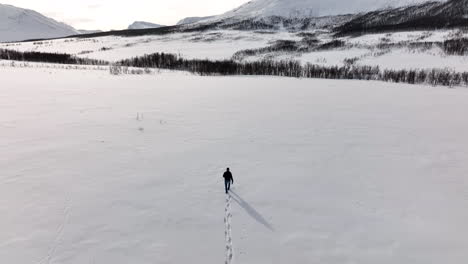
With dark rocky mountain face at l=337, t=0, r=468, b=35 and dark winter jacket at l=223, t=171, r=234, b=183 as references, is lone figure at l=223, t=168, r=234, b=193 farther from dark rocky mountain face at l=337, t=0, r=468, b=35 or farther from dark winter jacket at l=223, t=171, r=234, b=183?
dark rocky mountain face at l=337, t=0, r=468, b=35

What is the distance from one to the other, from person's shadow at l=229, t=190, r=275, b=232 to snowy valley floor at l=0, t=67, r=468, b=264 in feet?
0.25

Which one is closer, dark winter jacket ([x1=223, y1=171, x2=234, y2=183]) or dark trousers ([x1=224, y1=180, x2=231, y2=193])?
dark winter jacket ([x1=223, y1=171, x2=234, y2=183])

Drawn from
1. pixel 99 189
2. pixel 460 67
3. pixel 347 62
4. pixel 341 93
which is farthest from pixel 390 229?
pixel 347 62

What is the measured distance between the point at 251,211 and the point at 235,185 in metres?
1.61

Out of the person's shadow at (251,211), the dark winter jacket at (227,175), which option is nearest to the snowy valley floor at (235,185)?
the person's shadow at (251,211)

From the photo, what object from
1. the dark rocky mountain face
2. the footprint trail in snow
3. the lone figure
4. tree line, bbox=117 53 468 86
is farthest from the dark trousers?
the dark rocky mountain face

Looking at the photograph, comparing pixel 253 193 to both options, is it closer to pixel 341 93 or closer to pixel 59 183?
pixel 59 183

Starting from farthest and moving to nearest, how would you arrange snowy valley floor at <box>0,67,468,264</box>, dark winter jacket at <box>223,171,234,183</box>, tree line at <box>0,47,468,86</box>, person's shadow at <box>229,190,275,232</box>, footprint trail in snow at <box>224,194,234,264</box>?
1. tree line at <box>0,47,468,86</box>
2. dark winter jacket at <box>223,171,234,183</box>
3. person's shadow at <box>229,190,275,232</box>
4. snowy valley floor at <box>0,67,468,264</box>
5. footprint trail in snow at <box>224,194,234,264</box>

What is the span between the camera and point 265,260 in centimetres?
712

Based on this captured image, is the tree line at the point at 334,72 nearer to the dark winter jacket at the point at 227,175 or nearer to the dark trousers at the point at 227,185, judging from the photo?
the dark trousers at the point at 227,185

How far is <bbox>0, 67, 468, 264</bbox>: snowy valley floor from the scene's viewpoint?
7.47m

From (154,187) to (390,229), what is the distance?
7.11 meters

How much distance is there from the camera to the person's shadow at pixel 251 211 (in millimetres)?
8441

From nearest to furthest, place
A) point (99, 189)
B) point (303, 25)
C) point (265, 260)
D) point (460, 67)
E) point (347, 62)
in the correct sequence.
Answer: point (265, 260) → point (99, 189) → point (460, 67) → point (347, 62) → point (303, 25)
